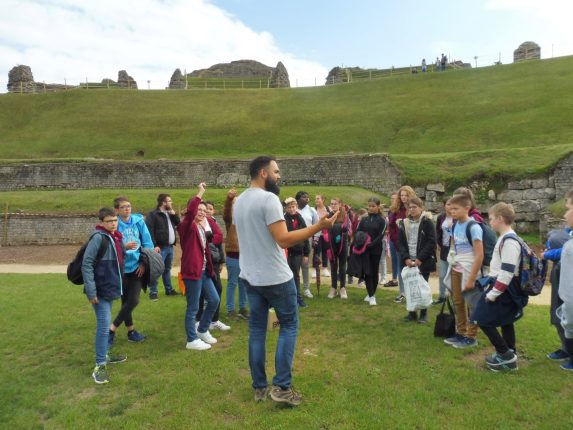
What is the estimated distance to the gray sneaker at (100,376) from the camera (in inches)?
185

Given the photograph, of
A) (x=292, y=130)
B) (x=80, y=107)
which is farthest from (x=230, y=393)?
(x=80, y=107)

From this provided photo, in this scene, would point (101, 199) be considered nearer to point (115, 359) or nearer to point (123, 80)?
point (115, 359)

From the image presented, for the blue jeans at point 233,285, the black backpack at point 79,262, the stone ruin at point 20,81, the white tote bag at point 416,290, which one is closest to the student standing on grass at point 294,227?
the blue jeans at point 233,285

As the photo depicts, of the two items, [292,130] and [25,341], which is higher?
[292,130]

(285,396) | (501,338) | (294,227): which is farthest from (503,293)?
(294,227)

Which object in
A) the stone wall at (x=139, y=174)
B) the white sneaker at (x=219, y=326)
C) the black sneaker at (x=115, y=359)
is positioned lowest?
the white sneaker at (x=219, y=326)

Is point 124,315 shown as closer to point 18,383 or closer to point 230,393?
point 18,383

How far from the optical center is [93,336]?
6418 mm

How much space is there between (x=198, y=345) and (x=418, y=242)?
12.5 ft

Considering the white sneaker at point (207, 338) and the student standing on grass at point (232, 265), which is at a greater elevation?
the student standing on grass at point (232, 265)

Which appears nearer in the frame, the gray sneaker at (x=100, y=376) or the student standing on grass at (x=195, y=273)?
the gray sneaker at (x=100, y=376)

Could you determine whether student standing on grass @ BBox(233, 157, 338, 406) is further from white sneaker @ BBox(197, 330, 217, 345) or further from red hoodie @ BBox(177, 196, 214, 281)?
white sneaker @ BBox(197, 330, 217, 345)

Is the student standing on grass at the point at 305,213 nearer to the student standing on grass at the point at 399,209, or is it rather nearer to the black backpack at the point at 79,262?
the student standing on grass at the point at 399,209

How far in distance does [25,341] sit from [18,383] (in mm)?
1667
